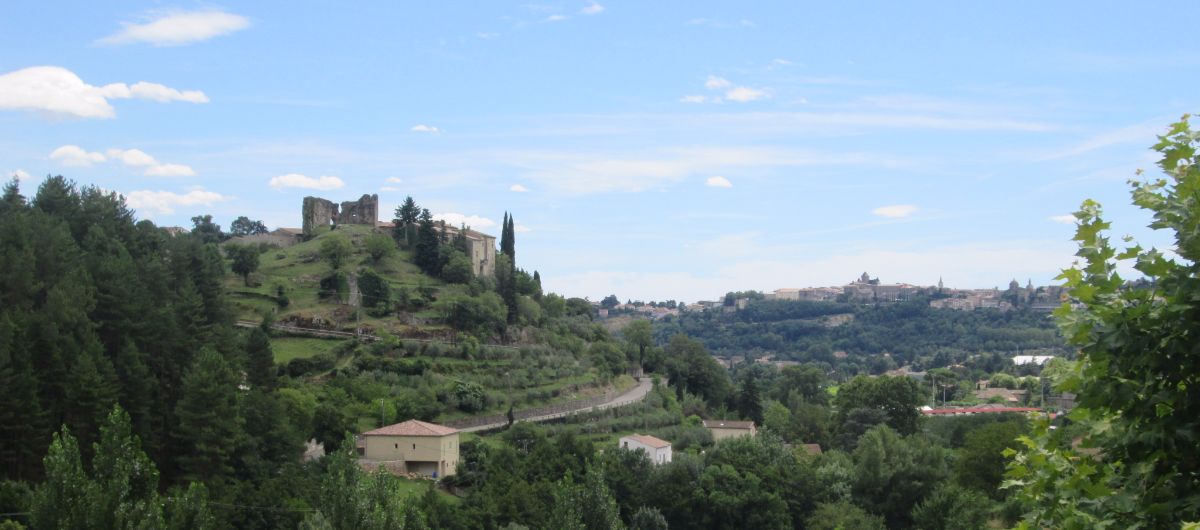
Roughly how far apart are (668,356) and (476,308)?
58.4 feet

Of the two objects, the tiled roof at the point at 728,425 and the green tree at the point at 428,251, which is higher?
the green tree at the point at 428,251

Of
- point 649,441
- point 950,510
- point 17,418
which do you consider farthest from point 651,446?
point 17,418

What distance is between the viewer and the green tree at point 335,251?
220ft

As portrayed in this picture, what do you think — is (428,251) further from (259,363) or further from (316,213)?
(259,363)

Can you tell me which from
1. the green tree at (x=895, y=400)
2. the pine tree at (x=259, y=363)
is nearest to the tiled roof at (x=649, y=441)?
the pine tree at (x=259, y=363)

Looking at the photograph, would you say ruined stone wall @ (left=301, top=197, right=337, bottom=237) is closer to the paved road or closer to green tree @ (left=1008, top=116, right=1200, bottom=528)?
the paved road

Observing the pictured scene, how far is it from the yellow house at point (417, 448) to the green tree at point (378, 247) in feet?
93.8

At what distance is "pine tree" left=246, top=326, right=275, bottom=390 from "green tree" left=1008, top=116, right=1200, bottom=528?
3649 cm

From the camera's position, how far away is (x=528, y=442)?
44625 millimetres

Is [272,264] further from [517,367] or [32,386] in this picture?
[32,386]

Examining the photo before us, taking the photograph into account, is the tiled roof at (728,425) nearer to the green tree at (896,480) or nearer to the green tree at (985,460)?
the green tree at (896,480)

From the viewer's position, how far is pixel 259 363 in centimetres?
3938

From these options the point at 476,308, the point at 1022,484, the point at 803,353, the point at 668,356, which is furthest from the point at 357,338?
the point at 803,353

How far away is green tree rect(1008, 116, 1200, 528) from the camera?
209 inches
